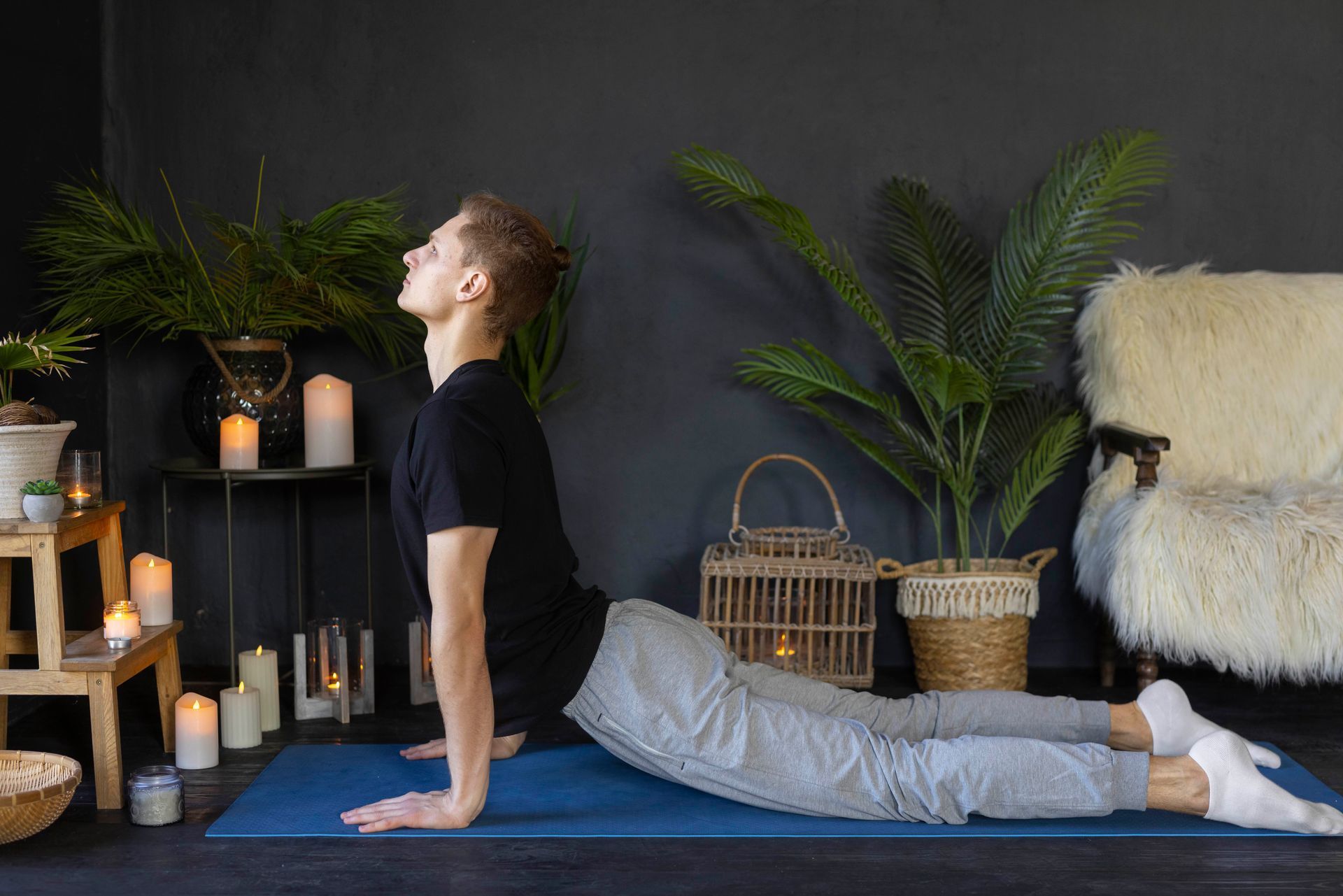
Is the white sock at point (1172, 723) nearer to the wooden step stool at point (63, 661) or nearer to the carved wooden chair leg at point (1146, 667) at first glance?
the carved wooden chair leg at point (1146, 667)

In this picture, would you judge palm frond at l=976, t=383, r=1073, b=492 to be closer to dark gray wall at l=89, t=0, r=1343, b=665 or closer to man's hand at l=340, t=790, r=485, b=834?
dark gray wall at l=89, t=0, r=1343, b=665

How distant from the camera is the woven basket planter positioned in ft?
9.92

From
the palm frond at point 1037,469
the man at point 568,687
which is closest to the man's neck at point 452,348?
the man at point 568,687

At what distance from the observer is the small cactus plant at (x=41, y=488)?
2.21 meters

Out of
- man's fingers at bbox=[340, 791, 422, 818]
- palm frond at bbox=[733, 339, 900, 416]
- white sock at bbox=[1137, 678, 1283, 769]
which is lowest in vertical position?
man's fingers at bbox=[340, 791, 422, 818]

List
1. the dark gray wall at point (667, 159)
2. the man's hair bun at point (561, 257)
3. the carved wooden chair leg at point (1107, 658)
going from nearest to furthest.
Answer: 1. the man's hair bun at point (561, 257)
2. the carved wooden chair leg at point (1107, 658)
3. the dark gray wall at point (667, 159)

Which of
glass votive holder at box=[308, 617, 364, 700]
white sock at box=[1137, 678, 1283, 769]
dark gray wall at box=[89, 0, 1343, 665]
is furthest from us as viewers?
dark gray wall at box=[89, 0, 1343, 665]

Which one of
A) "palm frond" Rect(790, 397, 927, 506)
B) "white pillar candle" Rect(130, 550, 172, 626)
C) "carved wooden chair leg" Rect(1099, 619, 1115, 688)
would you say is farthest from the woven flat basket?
"carved wooden chair leg" Rect(1099, 619, 1115, 688)

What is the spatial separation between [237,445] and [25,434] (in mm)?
612

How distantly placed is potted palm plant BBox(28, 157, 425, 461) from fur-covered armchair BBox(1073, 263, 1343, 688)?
1858 mm

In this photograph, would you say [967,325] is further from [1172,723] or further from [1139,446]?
→ [1172,723]

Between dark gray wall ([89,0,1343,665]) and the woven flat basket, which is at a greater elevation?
dark gray wall ([89,0,1343,665])

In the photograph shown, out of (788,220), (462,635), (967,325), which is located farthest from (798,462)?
(462,635)

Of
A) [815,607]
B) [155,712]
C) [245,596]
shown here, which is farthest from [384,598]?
[815,607]
